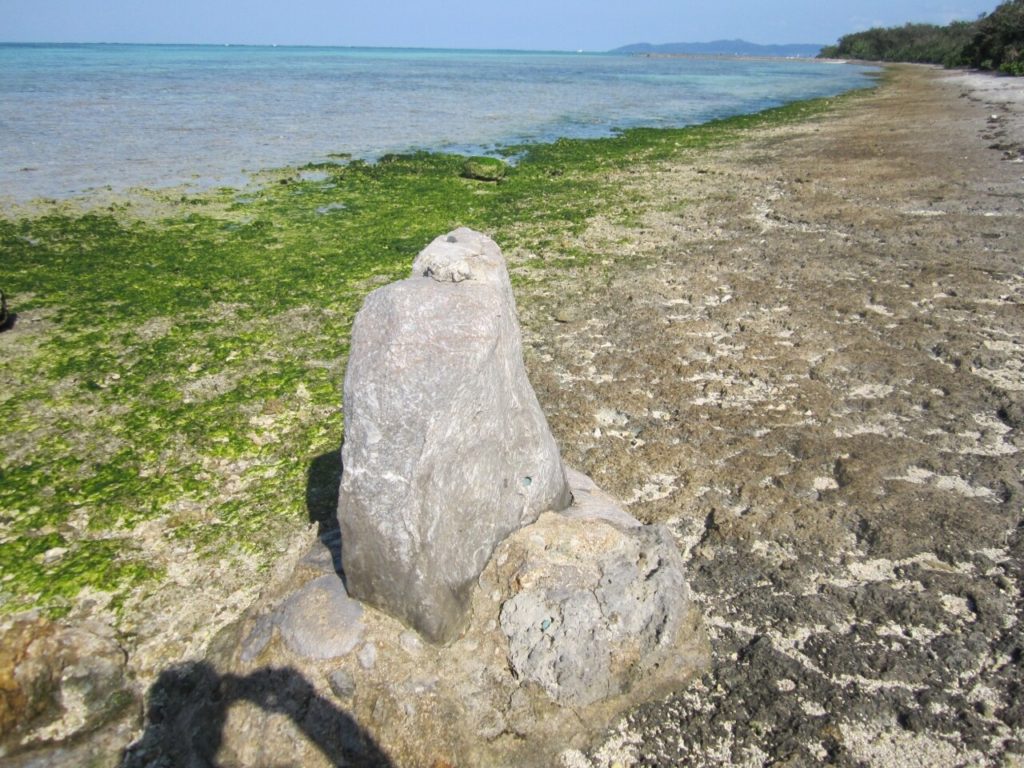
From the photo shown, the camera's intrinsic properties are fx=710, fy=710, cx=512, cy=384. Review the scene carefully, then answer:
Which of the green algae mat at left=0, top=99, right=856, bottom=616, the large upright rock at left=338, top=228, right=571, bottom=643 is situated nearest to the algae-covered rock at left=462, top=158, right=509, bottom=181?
the green algae mat at left=0, top=99, right=856, bottom=616

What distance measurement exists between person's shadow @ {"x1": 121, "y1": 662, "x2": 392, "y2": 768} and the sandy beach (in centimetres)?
9

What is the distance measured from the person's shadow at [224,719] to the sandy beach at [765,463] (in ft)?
0.29

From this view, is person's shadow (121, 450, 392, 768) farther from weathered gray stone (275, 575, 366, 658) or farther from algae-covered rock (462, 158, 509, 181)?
algae-covered rock (462, 158, 509, 181)

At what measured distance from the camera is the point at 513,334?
4.18m

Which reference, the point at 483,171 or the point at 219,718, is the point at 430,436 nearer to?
the point at 219,718

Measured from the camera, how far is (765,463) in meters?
6.11

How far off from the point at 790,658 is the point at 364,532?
2596mm

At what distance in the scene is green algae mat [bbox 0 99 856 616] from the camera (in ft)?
Result: 18.2

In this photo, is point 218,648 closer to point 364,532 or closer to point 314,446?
point 364,532

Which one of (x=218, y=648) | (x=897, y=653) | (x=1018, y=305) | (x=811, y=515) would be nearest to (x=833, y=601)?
(x=897, y=653)

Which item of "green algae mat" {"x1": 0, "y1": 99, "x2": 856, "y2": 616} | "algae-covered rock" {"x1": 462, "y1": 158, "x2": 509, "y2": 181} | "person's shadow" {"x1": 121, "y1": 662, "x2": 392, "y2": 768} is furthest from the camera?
"algae-covered rock" {"x1": 462, "y1": 158, "x2": 509, "y2": 181}

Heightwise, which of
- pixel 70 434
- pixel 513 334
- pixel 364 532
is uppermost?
pixel 513 334

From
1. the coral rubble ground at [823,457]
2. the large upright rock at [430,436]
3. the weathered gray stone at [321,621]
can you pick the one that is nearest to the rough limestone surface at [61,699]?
the weathered gray stone at [321,621]

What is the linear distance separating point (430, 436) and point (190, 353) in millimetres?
5842
